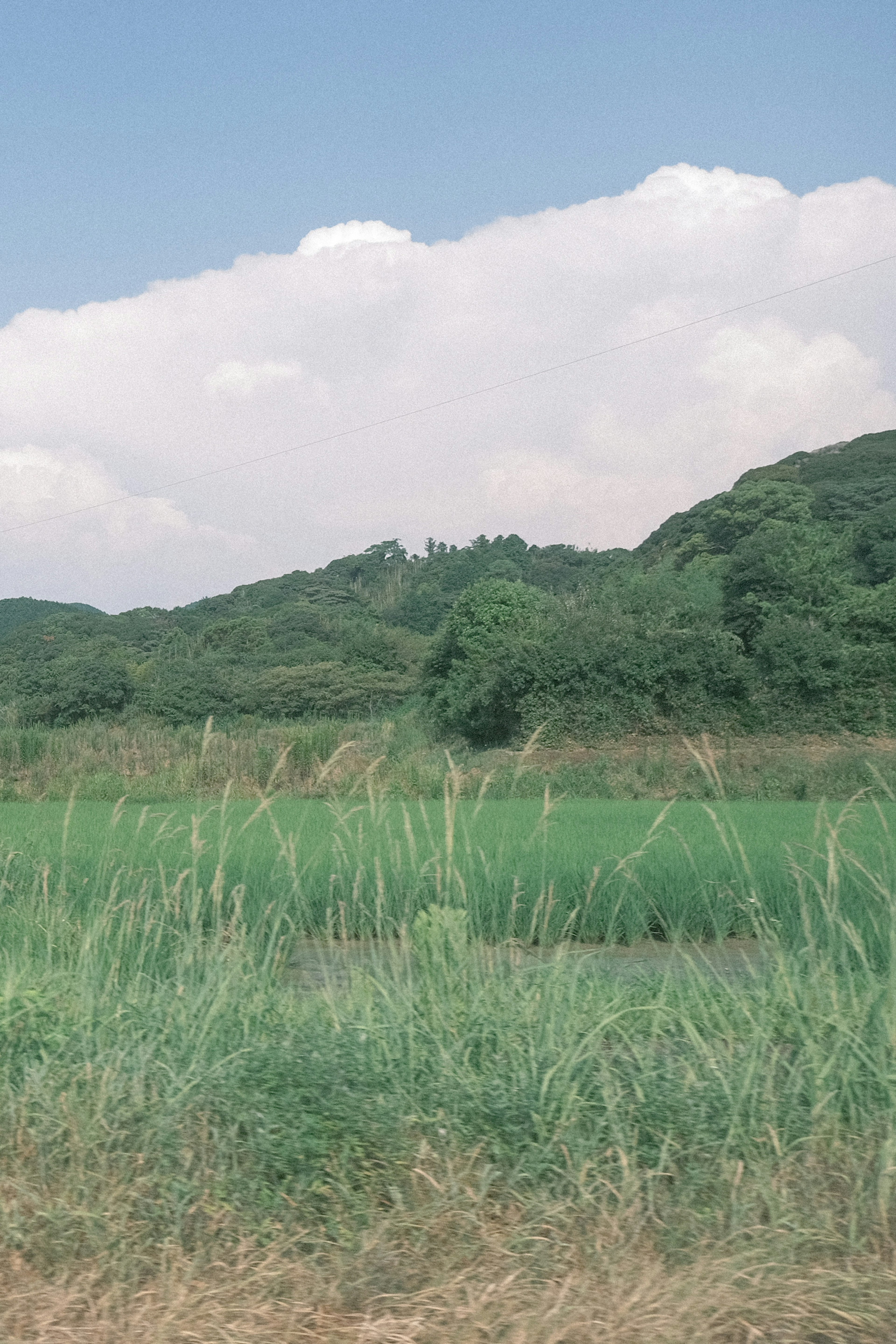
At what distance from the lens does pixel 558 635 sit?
2803cm

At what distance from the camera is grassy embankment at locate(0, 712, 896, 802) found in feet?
60.2

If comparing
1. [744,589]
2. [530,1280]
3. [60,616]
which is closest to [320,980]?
[530,1280]

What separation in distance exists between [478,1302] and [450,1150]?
47 cm

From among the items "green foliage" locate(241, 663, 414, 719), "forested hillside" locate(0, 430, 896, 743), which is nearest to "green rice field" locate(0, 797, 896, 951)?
"forested hillside" locate(0, 430, 896, 743)

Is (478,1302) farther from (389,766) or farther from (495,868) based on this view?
(389,766)

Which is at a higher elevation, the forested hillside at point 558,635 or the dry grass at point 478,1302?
the forested hillside at point 558,635

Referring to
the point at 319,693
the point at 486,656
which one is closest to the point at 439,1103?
the point at 486,656

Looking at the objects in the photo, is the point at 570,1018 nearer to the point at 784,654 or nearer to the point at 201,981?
the point at 201,981

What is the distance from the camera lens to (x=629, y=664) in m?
25.4

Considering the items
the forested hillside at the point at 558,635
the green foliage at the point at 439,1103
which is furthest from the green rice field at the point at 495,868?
the forested hillside at the point at 558,635

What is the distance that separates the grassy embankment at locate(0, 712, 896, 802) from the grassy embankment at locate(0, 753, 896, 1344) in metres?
11.9

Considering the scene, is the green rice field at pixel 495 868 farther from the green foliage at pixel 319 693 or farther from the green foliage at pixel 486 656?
the green foliage at pixel 319 693

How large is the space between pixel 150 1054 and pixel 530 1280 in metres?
1.27

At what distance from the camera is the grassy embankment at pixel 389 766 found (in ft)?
60.2
